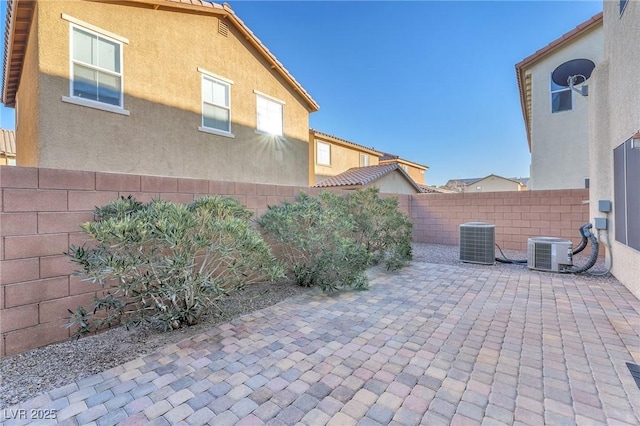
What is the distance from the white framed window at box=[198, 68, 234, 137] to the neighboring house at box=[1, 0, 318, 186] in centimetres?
3

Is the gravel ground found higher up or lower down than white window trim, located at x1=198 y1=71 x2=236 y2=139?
lower down

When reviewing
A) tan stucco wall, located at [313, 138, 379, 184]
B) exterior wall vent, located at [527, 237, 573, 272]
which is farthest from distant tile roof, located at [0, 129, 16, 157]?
exterior wall vent, located at [527, 237, 573, 272]

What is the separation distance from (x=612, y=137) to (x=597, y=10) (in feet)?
26.3

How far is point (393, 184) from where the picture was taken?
18203 millimetres

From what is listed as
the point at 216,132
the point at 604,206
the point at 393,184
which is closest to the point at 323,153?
the point at 393,184

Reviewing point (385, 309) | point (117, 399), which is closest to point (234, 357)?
point (117, 399)

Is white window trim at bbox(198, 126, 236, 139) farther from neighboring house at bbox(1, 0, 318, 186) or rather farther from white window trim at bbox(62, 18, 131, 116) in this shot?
white window trim at bbox(62, 18, 131, 116)

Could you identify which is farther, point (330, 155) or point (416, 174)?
point (416, 174)

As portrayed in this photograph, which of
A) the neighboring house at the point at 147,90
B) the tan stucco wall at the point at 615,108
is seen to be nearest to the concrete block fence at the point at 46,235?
the neighboring house at the point at 147,90

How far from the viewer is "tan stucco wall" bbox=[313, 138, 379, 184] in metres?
18.6

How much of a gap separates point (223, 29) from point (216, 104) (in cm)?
267

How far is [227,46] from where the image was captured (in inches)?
403

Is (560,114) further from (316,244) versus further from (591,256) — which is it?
(316,244)

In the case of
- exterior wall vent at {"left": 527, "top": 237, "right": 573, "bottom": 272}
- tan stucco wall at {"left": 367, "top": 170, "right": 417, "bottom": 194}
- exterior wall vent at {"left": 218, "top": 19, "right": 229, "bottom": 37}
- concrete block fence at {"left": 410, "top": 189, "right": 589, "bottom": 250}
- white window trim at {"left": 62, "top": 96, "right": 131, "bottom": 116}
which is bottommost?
exterior wall vent at {"left": 527, "top": 237, "right": 573, "bottom": 272}
